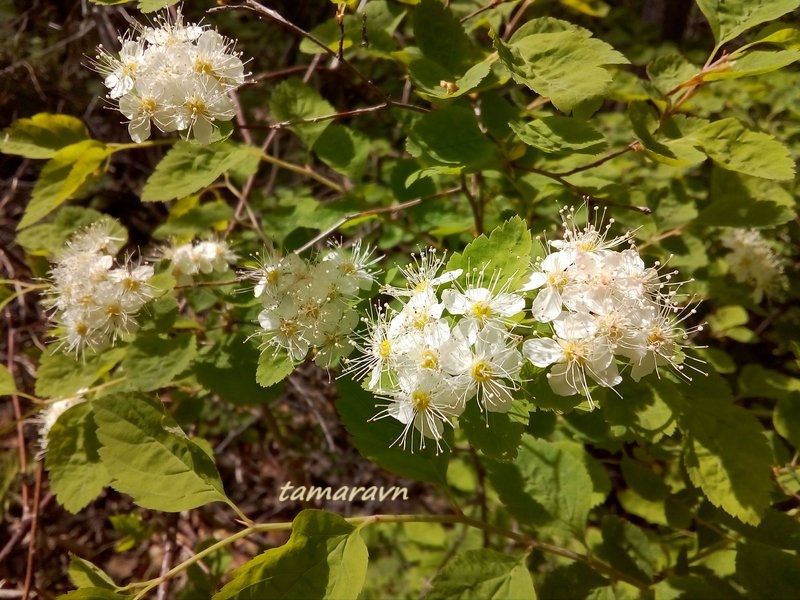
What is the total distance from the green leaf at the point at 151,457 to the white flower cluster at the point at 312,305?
10.5 inches

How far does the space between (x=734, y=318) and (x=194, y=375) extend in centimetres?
170

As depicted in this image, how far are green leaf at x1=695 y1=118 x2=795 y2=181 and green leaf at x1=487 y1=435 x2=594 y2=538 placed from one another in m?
0.79

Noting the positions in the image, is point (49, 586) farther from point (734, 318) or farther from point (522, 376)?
point (734, 318)

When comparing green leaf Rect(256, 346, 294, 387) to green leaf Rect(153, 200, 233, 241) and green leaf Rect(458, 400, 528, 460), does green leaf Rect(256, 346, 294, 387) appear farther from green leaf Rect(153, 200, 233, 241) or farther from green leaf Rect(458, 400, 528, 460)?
green leaf Rect(153, 200, 233, 241)

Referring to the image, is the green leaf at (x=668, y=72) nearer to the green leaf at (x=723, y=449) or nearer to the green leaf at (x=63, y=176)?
the green leaf at (x=723, y=449)

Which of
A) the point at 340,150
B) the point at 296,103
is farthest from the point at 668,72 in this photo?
the point at 296,103

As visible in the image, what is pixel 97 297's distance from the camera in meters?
1.35

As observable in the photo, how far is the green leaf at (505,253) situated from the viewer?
999 millimetres

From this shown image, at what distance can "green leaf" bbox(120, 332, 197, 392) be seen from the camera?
1.41 meters

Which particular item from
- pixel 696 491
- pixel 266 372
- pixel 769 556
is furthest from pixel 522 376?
pixel 696 491

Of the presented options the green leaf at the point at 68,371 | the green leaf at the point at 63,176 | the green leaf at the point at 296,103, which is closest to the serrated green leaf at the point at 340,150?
the green leaf at the point at 296,103

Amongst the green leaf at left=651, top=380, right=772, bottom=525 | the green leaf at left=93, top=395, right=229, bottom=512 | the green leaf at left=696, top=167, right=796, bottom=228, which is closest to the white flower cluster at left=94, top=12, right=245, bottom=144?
the green leaf at left=93, top=395, right=229, bottom=512

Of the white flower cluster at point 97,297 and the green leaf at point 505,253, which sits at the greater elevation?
the green leaf at point 505,253

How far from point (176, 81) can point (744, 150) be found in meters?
1.18
